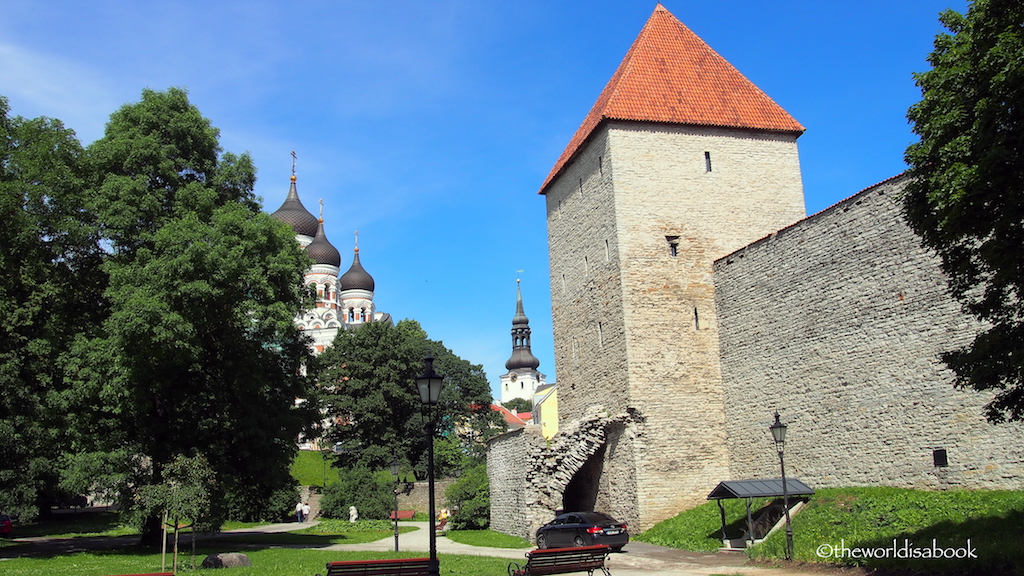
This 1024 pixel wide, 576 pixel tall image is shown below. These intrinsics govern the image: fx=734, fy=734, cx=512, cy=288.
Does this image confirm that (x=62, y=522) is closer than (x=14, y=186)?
No

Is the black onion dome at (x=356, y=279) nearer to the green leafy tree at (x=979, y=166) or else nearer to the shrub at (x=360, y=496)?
the shrub at (x=360, y=496)

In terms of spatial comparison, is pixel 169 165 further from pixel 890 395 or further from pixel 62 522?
pixel 62 522

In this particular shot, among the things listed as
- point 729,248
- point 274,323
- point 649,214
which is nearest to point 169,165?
point 274,323

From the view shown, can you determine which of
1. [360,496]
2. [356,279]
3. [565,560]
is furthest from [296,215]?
[565,560]

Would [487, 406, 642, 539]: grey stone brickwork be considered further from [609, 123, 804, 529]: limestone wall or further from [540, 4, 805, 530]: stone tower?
[609, 123, 804, 529]: limestone wall

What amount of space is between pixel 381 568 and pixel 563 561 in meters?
2.93

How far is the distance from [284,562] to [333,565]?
6378 mm

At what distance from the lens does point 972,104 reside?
27.2ft

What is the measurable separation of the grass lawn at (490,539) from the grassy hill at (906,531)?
5245 millimetres

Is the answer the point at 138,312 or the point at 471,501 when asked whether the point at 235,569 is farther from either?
the point at 471,501

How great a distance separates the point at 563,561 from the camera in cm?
1120

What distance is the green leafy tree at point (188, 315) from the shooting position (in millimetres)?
16719

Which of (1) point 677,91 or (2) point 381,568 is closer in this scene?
(2) point 381,568

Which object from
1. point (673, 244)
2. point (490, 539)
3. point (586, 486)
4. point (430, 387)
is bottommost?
point (490, 539)
